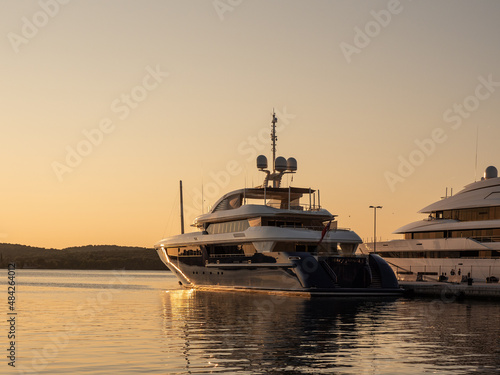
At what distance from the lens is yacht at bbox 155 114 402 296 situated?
44969mm

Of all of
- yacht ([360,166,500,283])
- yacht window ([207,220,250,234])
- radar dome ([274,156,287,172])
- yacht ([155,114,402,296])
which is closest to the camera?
yacht ([155,114,402,296])

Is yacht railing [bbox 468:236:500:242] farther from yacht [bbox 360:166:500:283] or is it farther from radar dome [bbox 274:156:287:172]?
radar dome [bbox 274:156:287:172]

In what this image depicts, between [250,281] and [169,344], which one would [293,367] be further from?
[250,281]

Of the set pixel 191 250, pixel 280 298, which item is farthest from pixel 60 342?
pixel 191 250

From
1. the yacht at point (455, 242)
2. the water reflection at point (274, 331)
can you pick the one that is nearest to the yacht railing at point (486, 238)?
the yacht at point (455, 242)

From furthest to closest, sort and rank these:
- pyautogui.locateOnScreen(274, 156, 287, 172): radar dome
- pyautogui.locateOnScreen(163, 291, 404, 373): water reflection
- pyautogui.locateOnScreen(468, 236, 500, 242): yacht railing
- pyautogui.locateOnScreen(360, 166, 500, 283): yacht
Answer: pyautogui.locateOnScreen(274, 156, 287, 172): radar dome → pyautogui.locateOnScreen(468, 236, 500, 242): yacht railing → pyautogui.locateOnScreen(360, 166, 500, 283): yacht → pyautogui.locateOnScreen(163, 291, 404, 373): water reflection

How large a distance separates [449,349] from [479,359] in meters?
2.06

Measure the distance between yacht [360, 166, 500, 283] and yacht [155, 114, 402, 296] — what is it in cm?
1151

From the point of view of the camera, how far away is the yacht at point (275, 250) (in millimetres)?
44969

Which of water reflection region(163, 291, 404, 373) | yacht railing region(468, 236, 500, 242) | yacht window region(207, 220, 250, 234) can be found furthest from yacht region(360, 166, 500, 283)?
yacht window region(207, 220, 250, 234)

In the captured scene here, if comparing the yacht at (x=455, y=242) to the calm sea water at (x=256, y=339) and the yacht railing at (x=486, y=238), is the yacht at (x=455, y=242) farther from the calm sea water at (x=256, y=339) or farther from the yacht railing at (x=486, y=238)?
the calm sea water at (x=256, y=339)

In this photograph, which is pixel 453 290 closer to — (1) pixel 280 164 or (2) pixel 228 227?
(2) pixel 228 227

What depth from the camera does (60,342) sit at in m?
23.0

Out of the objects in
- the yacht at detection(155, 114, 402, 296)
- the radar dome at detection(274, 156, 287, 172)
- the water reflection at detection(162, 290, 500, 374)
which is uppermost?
the radar dome at detection(274, 156, 287, 172)
